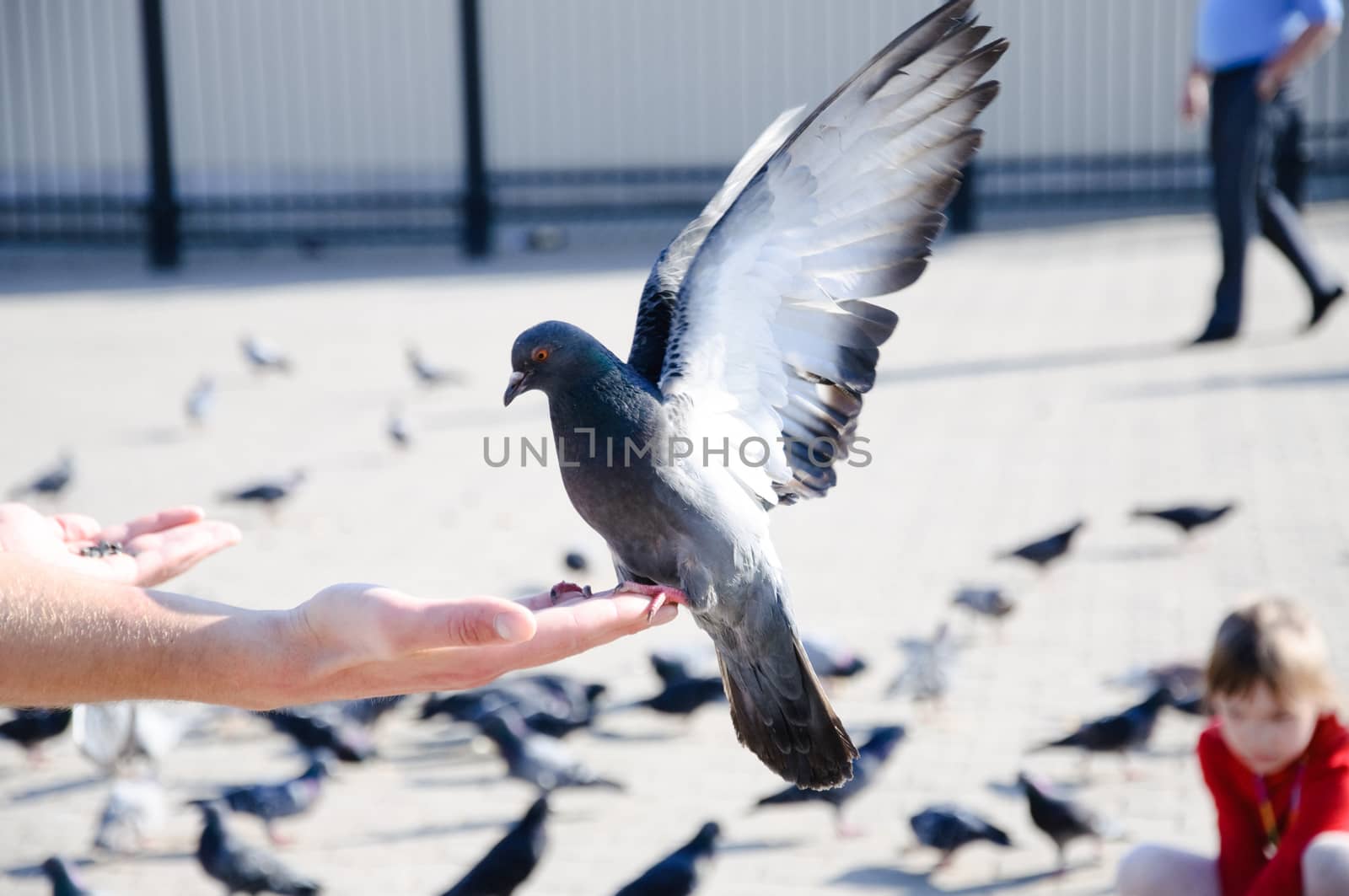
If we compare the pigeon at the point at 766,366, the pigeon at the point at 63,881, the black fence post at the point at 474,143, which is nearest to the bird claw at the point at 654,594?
the pigeon at the point at 766,366

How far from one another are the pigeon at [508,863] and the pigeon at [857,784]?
74 cm

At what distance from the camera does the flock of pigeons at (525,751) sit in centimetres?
400

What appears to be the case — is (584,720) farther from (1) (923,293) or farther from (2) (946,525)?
(1) (923,293)

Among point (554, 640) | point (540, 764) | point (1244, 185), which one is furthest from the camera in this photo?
point (1244, 185)

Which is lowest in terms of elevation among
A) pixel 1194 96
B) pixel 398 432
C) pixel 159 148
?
pixel 398 432

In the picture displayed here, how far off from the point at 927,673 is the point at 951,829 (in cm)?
108

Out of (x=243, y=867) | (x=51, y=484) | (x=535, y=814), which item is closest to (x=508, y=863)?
(x=535, y=814)

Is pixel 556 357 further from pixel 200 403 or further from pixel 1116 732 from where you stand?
pixel 200 403

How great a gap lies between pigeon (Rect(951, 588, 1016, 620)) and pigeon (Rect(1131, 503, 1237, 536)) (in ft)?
3.67

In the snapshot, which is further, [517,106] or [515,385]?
[517,106]

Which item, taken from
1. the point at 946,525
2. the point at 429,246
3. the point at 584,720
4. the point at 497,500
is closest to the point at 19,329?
the point at 429,246

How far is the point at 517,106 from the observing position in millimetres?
16922

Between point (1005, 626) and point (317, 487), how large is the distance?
3.84m

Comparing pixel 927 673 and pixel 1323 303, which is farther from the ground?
pixel 1323 303
